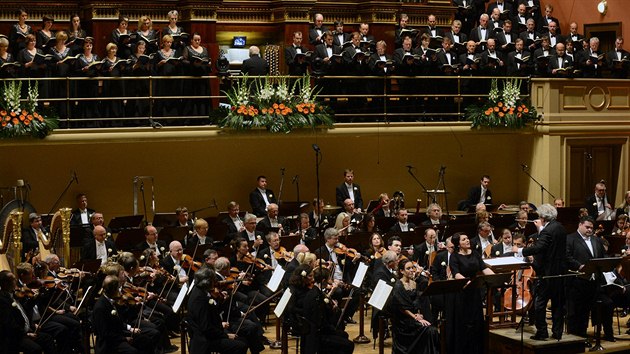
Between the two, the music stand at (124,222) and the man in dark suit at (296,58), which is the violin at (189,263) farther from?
the man in dark suit at (296,58)

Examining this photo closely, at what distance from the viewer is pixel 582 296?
A: 511 inches

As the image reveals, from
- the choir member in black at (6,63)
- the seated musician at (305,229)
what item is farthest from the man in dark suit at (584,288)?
the choir member in black at (6,63)

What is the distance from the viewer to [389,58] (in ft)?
57.9

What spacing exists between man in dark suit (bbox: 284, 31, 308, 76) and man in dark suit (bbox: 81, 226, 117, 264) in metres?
4.42

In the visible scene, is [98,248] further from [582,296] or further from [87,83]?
[582,296]

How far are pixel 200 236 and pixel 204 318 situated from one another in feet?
10.6

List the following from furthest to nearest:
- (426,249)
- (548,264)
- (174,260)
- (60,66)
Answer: (60,66) < (426,249) < (174,260) < (548,264)

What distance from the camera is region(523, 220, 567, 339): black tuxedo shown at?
1219 centimetres

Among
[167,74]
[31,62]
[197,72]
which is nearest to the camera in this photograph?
[31,62]

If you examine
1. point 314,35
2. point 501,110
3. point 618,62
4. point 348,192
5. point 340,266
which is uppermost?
point 314,35

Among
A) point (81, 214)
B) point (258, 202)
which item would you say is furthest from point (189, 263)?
point (258, 202)

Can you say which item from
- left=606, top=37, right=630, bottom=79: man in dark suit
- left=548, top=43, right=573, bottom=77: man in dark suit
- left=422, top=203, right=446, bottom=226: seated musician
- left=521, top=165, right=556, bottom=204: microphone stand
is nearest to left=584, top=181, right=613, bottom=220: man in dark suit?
left=521, top=165, right=556, bottom=204: microphone stand

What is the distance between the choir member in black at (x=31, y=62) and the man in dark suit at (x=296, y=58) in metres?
3.61

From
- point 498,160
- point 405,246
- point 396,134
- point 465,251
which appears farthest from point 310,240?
point 498,160
